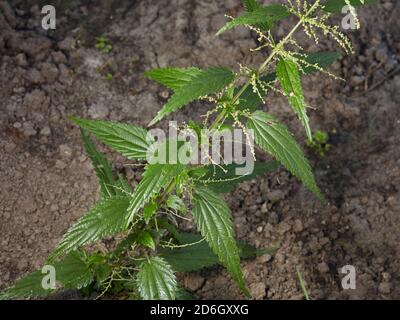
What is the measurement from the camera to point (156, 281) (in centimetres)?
277

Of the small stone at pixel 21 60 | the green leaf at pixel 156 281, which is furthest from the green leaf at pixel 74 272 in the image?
the small stone at pixel 21 60

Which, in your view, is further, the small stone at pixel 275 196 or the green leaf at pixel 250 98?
the small stone at pixel 275 196

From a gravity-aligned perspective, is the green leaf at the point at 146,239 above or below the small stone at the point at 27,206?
below

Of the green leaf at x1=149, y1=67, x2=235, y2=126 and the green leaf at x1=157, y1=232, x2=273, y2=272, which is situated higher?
the green leaf at x1=149, y1=67, x2=235, y2=126

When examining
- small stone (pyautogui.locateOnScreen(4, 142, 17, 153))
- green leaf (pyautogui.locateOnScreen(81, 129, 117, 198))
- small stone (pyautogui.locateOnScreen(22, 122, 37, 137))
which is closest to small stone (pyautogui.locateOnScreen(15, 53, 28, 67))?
small stone (pyautogui.locateOnScreen(22, 122, 37, 137))

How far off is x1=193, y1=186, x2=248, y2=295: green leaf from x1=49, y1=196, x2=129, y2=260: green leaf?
34 centimetres

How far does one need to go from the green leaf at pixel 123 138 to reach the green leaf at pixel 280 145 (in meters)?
0.55

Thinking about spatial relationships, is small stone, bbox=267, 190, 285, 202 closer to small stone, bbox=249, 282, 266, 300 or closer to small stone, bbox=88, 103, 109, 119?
small stone, bbox=249, 282, 266, 300

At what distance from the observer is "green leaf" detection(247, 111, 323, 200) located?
7.83 ft

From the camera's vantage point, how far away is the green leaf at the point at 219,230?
2512mm

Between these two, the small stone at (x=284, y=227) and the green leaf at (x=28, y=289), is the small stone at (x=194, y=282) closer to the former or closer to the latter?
the small stone at (x=284, y=227)

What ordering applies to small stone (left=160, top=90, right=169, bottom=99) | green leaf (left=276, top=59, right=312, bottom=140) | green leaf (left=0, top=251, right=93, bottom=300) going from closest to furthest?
green leaf (left=276, top=59, right=312, bottom=140) < green leaf (left=0, top=251, right=93, bottom=300) < small stone (left=160, top=90, right=169, bottom=99)

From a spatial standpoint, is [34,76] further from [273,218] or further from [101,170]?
[273,218]

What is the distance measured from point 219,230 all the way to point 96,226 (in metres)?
0.56
